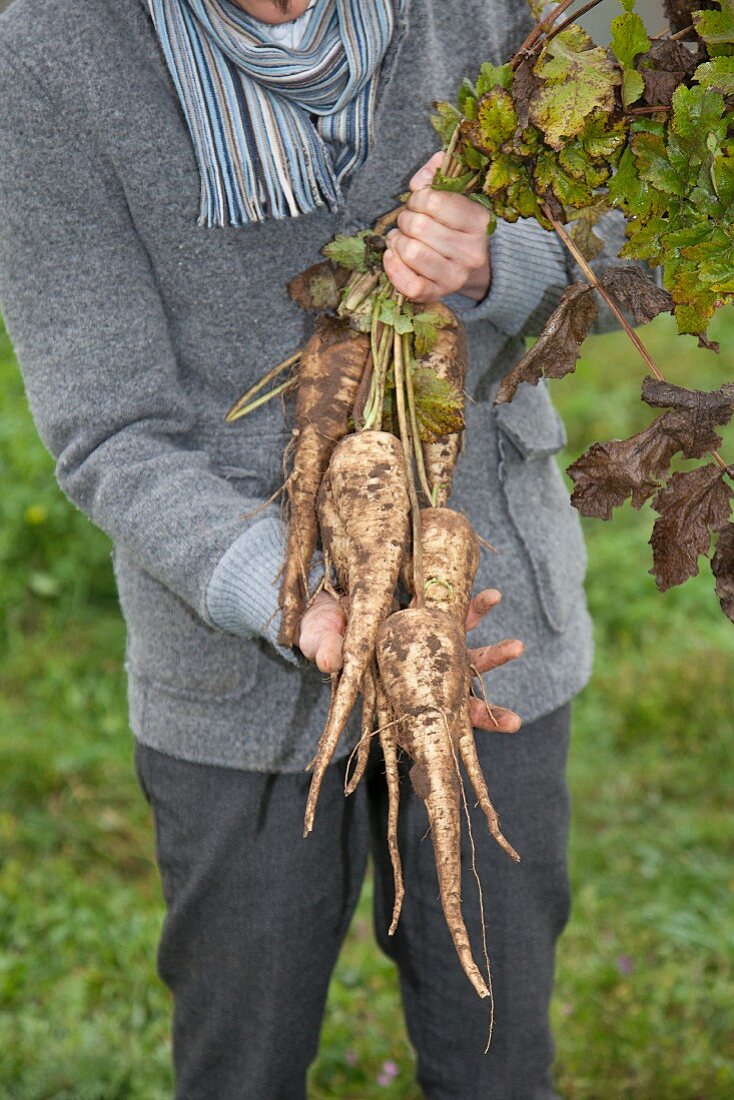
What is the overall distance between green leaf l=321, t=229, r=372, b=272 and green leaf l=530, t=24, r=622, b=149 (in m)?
0.28

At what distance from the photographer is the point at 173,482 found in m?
1.38

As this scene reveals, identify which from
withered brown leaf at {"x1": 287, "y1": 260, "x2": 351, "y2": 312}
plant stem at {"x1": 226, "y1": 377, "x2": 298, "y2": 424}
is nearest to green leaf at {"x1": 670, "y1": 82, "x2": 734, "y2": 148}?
withered brown leaf at {"x1": 287, "y1": 260, "x2": 351, "y2": 312}

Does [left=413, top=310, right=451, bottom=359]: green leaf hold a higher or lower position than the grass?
higher

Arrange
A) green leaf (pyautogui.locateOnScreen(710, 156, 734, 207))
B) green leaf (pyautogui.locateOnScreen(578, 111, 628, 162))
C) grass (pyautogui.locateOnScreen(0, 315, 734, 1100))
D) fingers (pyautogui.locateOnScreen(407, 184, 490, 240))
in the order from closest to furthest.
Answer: green leaf (pyautogui.locateOnScreen(710, 156, 734, 207)) < green leaf (pyautogui.locateOnScreen(578, 111, 628, 162)) < fingers (pyautogui.locateOnScreen(407, 184, 490, 240)) < grass (pyautogui.locateOnScreen(0, 315, 734, 1100))

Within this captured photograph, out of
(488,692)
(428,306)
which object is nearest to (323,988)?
(488,692)

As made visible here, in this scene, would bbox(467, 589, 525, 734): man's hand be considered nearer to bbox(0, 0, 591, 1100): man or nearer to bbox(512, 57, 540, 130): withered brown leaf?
bbox(0, 0, 591, 1100): man

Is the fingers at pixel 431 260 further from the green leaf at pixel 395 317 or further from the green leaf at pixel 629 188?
the green leaf at pixel 629 188

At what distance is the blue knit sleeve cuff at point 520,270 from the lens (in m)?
1.40

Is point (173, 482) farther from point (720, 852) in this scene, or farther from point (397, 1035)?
point (720, 852)

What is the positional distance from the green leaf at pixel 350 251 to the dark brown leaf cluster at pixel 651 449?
395mm

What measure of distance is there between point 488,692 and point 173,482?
52cm

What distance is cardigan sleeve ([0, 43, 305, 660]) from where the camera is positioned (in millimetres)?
1330

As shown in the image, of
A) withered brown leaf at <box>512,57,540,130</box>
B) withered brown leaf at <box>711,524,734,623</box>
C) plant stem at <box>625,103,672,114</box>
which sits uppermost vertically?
withered brown leaf at <box>512,57,540,130</box>

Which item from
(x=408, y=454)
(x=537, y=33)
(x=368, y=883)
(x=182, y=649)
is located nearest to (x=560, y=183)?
(x=537, y=33)
